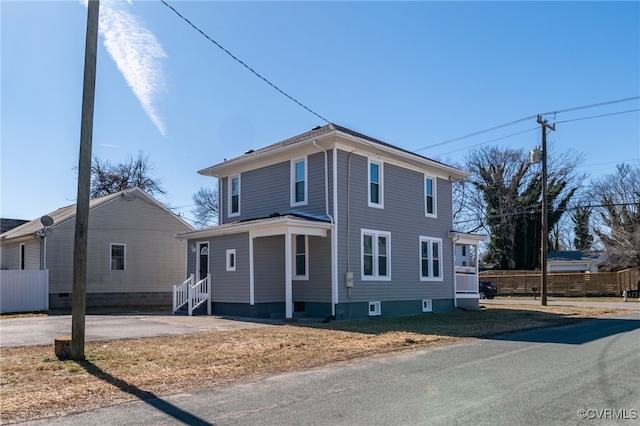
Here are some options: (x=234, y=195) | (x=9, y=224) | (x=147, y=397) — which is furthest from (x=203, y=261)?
(x=9, y=224)

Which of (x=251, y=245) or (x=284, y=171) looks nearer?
(x=251, y=245)

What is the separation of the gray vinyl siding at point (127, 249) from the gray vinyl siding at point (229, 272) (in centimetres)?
914

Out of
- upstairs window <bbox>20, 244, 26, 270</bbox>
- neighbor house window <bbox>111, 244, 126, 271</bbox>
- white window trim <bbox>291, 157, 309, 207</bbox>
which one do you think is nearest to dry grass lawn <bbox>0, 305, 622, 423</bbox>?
white window trim <bbox>291, 157, 309, 207</bbox>

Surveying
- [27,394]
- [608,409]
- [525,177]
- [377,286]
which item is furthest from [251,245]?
[525,177]

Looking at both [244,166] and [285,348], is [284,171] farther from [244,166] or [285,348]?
[285,348]

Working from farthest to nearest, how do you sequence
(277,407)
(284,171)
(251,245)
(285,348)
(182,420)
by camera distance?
1. (284,171)
2. (251,245)
3. (285,348)
4. (277,407)
5. (182,420)

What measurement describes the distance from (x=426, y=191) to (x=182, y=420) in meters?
17.4

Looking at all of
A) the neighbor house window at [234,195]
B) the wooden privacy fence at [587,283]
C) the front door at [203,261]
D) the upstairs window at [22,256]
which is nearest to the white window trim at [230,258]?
the front door at [203,261]

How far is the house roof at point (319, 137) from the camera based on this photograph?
59.3 feet

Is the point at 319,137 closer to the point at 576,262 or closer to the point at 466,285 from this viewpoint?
the point at 466,285

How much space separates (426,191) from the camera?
21.8 metres

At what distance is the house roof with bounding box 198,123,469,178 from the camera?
711 inches

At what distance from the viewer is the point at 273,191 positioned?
1998 centimetres

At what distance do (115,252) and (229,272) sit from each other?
419 inches
